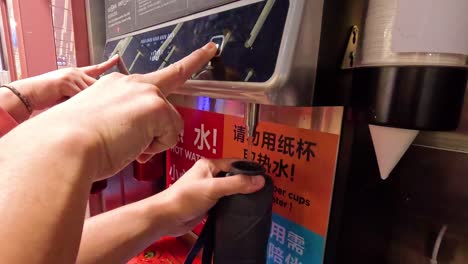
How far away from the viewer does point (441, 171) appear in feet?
1.31

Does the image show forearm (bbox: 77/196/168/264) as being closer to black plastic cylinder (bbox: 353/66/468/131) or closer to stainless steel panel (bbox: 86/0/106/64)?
black plastic cylinder (bbox: 353/66/468/131)

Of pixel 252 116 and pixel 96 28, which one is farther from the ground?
pixel 96 28

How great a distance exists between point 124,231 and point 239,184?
9.7 inches

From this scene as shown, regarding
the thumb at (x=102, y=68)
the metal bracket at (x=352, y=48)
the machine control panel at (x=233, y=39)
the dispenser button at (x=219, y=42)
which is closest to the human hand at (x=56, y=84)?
the thumb at (x=102, y=68)

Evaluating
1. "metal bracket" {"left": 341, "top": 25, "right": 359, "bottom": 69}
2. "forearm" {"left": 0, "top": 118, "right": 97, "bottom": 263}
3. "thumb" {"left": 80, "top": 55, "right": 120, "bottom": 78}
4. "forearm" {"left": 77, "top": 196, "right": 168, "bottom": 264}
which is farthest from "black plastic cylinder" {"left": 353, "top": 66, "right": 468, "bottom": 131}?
"thumb" {"left": 80, "top": 55, "right": 120, "bottom": 78}

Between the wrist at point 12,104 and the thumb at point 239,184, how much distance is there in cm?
49

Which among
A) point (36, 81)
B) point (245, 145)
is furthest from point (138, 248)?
point (36, 81)

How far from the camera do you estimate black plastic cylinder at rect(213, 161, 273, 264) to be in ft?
1.21

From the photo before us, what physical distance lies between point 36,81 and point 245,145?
0.49 m

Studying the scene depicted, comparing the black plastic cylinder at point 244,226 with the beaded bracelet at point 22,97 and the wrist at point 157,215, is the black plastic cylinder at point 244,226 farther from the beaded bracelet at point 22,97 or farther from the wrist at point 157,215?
the beaded bracelet at point 22,97

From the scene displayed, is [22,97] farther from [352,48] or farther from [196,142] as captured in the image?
[352,48]

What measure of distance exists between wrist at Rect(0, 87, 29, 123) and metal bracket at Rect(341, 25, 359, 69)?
0.65 m

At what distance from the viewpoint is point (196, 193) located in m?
0.44

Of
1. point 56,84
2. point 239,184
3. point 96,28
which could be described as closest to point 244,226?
point 239,184
